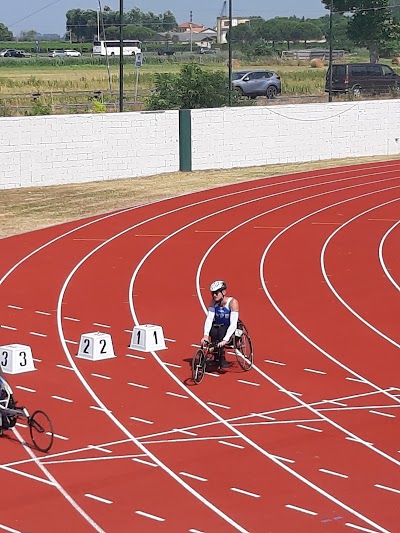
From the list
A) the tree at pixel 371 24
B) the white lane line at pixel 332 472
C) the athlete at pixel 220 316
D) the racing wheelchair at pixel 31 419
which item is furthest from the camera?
the tree at pixel 371 24

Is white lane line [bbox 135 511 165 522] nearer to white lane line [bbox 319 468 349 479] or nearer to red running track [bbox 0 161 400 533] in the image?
red running track [bbox 0 161 400 533]

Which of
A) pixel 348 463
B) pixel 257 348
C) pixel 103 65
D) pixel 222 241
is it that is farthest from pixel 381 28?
pixel 348 463

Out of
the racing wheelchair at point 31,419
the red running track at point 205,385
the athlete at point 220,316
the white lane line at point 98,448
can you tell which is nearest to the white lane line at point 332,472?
the red running track at point 205,385

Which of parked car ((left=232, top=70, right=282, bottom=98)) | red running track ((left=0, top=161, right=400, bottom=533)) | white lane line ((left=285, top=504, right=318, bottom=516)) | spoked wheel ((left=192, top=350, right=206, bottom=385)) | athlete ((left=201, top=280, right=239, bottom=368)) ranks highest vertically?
parked car ((left=232, top=70, right=282, bottom=98))

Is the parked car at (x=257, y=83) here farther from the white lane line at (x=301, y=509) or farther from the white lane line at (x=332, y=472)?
the white lane line at (x=301, y=509)

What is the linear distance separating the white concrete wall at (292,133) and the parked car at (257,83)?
43.9 feet

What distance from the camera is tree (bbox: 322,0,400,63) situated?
7119cm

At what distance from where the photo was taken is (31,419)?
12.3 metres

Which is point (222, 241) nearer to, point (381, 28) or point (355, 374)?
point (355, 374)

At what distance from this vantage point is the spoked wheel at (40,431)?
1236 centimetres

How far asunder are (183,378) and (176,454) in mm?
3030

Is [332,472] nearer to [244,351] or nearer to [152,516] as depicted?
[152,516]

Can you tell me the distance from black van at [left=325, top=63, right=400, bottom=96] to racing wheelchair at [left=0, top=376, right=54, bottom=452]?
1754 inches

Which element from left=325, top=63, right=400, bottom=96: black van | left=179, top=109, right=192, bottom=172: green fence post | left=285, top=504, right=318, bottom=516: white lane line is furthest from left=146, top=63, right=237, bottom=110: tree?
left=285, top=504, right=318, bottom=516: white lane line
